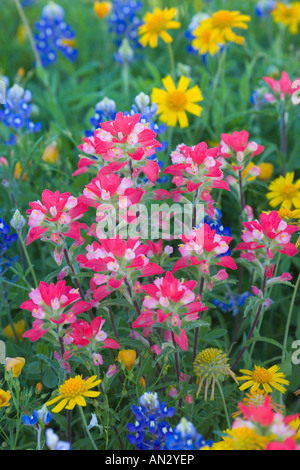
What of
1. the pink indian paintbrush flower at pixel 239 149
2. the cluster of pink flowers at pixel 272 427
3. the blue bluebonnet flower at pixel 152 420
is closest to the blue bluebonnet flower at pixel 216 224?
the pink indian paintbrush flower at pixel 239 149

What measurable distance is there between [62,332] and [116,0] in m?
2.31

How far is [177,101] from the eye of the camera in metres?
1.82

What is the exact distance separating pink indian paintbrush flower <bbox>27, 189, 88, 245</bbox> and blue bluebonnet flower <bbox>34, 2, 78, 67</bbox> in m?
1.89

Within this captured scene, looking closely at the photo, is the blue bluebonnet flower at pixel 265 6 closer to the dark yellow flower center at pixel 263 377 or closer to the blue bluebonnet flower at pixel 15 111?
the blue bluebonnet flower at pixel 15 111

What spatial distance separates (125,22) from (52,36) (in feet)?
1.23

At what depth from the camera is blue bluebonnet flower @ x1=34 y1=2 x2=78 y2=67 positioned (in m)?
2.90

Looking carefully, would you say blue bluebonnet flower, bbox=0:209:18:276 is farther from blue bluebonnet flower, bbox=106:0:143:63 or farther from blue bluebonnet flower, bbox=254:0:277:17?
blue bluebonnet flower, bbox=254:0:277:17

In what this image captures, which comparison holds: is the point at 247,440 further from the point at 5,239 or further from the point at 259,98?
the point at 259,98

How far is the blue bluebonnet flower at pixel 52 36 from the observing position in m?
2.90

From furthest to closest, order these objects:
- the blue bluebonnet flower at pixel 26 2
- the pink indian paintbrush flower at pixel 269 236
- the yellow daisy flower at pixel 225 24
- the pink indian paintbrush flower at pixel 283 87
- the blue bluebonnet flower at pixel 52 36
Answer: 1. the blue bluebonnet flower at pixel 26 2
2. the blue bluebonnet flower at pixel 52 36
3. the yellow daisy flower at pixel 225 24
4. the pink indian paintbrush flower at pixel 283 87
5. the pink indian paintbrush flower at pixel 269 236

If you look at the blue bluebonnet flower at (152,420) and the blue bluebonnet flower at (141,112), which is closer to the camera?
the blue bluebonnet flower at (152,420)

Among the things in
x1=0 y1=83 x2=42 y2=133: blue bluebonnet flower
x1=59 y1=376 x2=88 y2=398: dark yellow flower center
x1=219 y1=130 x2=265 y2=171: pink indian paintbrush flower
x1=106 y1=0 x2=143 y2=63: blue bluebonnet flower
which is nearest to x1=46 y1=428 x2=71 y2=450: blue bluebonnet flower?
x1=59 y1=376 x2=88 y2=398: dark yellow flower center

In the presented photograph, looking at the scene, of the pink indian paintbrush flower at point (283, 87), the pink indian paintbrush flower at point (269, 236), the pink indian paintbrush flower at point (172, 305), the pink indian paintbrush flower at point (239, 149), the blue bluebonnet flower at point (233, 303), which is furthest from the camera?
the pink indian paintbrush flower at point (283, 87)

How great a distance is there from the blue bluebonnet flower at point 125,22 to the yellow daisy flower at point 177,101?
3.91ft
